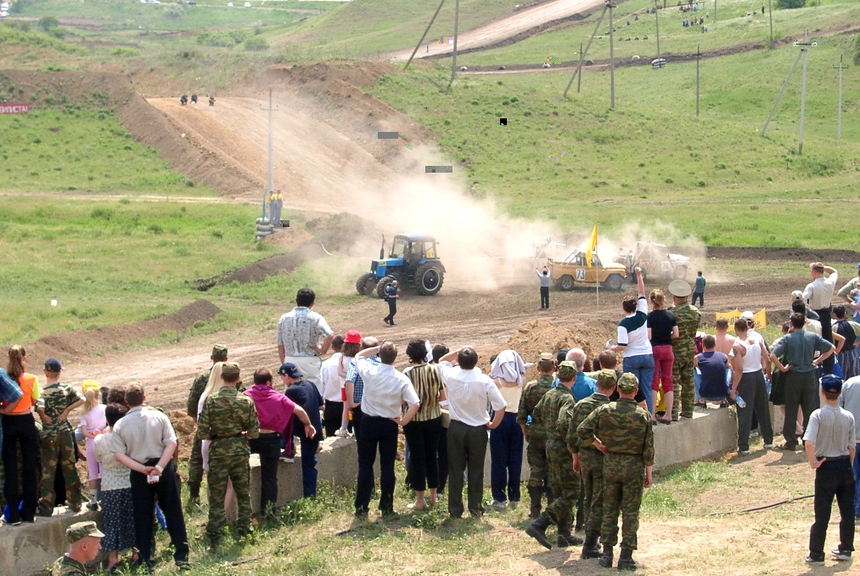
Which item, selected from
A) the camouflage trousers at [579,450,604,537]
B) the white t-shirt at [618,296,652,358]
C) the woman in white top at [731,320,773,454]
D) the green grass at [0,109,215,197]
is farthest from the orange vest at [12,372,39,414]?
the green grass at [0,109,215,197]

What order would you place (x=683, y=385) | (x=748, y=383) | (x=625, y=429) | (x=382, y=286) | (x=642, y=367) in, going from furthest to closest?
(x=382, y=286), (x=748, y=383), (x=683, y=385), (x=642, y=367), (x=625, y=429)

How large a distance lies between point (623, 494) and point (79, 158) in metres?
53.1

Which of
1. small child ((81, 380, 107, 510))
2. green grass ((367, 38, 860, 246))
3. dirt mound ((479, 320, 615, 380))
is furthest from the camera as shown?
green grass ((367, 38, 860, 246))

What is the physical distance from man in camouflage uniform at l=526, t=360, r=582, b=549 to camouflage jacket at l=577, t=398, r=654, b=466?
813 mm

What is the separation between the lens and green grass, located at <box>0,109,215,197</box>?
53125mm

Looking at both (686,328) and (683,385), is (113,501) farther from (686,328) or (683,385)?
(683,385)

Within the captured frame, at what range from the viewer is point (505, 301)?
33.8 m

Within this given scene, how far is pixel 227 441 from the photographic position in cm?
1030

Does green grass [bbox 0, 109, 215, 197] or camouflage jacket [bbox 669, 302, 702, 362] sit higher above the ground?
green grass [bbox 0, 109, 215, 197]

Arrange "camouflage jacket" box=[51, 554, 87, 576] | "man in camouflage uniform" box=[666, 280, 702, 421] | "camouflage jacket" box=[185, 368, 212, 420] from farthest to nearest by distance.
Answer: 1. "man in camouflage uniform" box=[666, 280, 702, 421]
2. "camouflage jacket" box=[185, 368, 212, 420]
3. "camouflage jacket" box=[51, 554, 87, 576]

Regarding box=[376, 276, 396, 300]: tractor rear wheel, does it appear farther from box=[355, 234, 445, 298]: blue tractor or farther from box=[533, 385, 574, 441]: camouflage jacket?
box=[533, 385, 574, 441]: camouflage jacket

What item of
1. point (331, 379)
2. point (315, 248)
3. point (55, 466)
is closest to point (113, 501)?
point (55, 466)

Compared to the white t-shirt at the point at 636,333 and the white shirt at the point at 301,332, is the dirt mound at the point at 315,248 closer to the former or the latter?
the white shirt at the point at 301,332

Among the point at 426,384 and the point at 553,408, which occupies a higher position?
the point at 426,384
